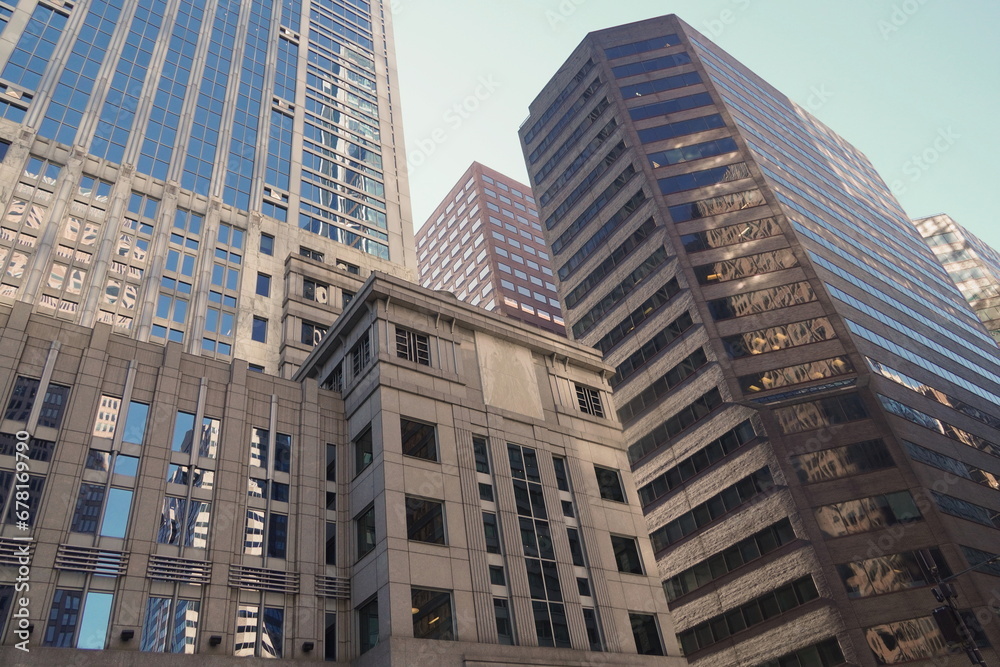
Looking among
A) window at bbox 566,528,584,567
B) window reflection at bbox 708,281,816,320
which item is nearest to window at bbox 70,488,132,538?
window at bbox 566,528,584,567

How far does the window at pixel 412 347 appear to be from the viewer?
37.7 metres

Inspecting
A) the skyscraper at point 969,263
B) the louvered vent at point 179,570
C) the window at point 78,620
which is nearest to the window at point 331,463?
the louvered vent at point 179,570

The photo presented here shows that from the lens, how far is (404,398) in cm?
3541

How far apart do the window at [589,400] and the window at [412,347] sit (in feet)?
33.7

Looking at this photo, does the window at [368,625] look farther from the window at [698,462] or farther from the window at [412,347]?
the window at [698,462]

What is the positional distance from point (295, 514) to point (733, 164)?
2361 inches

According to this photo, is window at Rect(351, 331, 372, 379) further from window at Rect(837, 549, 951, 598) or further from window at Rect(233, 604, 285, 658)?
window at Rect(837, 549, 951, 598)

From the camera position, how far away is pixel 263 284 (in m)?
58.3

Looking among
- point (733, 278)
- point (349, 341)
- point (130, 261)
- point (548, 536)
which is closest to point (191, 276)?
point (130, 261)

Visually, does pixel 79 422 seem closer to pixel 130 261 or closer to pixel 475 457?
pixel 475 457

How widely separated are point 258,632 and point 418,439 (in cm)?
1054

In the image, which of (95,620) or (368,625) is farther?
(368,625)

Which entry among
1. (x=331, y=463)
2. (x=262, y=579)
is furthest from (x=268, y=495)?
(x=262, y=579)

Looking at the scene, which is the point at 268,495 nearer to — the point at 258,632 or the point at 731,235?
the point at 258,632
